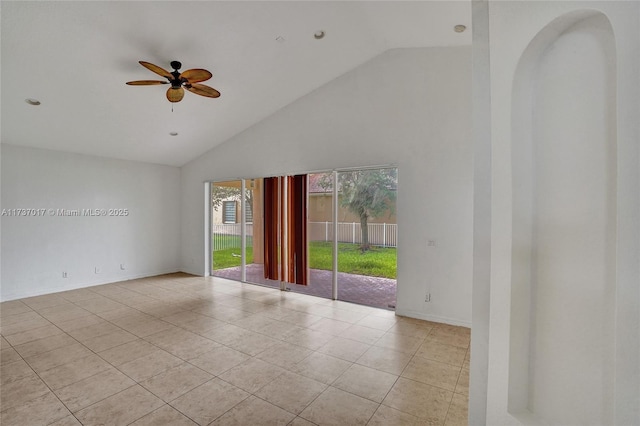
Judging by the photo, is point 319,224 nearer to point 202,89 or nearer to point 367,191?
point 367,191

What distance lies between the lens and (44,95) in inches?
149

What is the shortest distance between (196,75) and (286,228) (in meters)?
2.99

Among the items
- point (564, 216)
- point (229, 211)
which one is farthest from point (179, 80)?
point (229, 211)

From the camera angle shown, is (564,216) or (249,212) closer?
(564,216)

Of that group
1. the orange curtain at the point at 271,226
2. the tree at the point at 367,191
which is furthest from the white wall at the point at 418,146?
the orange curtain at the point at 271,226

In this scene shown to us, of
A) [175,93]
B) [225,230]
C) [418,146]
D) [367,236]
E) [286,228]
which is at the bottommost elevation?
[367,236]

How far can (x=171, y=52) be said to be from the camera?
344 cm

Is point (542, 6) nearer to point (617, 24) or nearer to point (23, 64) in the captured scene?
point (617, 24)

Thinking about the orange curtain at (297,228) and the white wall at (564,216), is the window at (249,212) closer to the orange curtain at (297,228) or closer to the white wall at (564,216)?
the orange curtain at (297,228)

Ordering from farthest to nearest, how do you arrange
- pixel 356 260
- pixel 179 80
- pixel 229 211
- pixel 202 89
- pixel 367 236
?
pixel 229 211
pixel 356 260
pixel 367 236
pixel 202 89
pixel 179 80

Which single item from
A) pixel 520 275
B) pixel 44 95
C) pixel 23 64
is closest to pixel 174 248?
pixel 44 95

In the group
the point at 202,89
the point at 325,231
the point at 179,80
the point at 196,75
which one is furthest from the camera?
the point at 325,231

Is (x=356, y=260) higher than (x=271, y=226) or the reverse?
the reverse

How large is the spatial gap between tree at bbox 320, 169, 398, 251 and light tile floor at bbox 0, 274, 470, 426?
6.13ft
